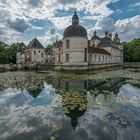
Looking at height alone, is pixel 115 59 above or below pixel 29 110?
above

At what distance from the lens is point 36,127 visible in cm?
751

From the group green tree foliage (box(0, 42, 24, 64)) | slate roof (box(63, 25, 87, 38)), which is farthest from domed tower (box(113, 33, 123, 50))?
green tree foliage (box(0, 42, 24, 64))

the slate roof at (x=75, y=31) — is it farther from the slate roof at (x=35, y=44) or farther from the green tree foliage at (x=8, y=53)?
the green tree foliage at (x=8, y=53)

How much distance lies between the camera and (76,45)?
122ft

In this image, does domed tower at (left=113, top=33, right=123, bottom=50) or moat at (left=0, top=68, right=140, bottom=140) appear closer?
moat at (left=0, top=68, right=140, bottom=140)

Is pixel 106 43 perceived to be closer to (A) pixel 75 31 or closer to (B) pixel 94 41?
(B) pixel 94 41

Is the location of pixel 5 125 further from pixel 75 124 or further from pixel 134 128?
pixel 134 128

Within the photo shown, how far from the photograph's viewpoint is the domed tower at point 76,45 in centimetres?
3700

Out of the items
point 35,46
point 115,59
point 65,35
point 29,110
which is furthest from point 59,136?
point 115,59

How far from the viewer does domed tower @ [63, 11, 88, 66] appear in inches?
1457

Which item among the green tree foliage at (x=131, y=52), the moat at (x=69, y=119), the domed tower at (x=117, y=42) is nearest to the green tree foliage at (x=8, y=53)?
the domed tower at (x=117, y=42)

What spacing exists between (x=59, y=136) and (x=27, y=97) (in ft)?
22.9

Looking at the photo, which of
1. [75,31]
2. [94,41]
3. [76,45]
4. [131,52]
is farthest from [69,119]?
[131,52]

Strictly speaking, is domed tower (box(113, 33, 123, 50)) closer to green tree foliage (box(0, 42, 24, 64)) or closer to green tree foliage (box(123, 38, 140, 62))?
green tree foliage (box(123, 38, 140, 62))
